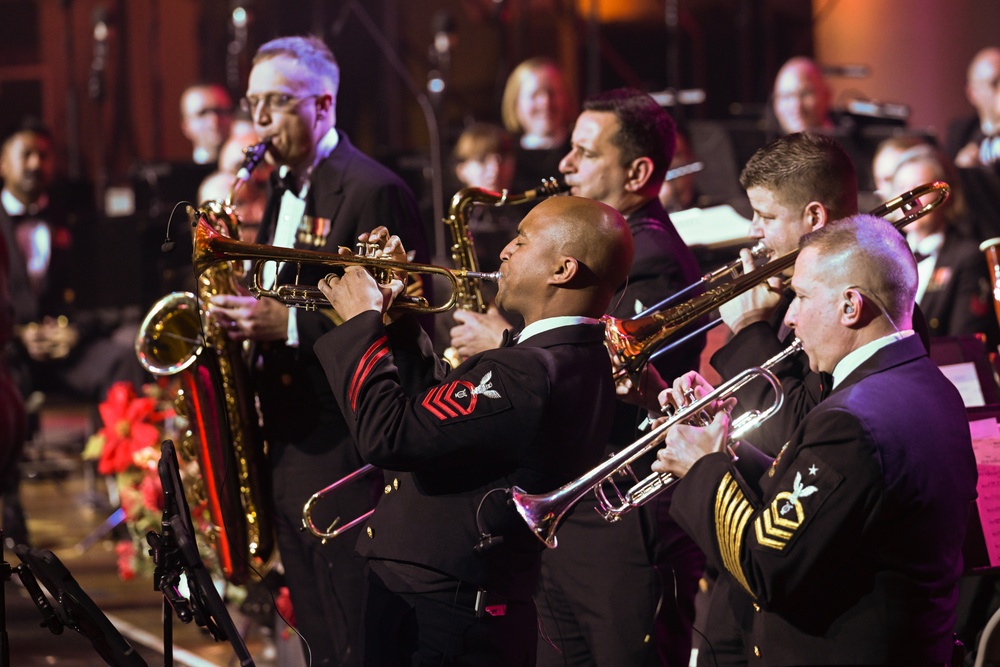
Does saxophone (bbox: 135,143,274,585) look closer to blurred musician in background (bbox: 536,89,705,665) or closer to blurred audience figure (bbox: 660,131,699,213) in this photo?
blurred musician in background (bbox: 536,89,705,665)

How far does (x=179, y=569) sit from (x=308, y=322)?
1.37 m

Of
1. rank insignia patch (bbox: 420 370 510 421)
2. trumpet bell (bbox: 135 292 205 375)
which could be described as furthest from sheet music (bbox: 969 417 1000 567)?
trumpet bell (bbox: 135 292 205 375)

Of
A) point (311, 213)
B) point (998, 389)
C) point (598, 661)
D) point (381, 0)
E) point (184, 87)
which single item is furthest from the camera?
point (184, 87)

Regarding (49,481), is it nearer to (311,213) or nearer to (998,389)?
(311,213)

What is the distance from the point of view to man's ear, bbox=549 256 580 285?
3.12 m

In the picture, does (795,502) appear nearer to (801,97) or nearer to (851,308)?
(851,308)

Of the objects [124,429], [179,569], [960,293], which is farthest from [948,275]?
[179,569]

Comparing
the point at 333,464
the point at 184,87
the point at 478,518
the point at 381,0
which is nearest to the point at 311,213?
the point at 333,464

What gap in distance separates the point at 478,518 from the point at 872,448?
95cm

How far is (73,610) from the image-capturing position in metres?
2.89

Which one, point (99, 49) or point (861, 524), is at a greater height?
point (99, 49)

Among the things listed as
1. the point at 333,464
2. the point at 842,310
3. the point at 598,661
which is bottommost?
the point at 598,661

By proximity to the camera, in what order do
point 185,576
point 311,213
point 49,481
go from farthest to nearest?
point 49,481, point 311,213, point 185,576

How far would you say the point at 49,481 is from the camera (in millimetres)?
9531
